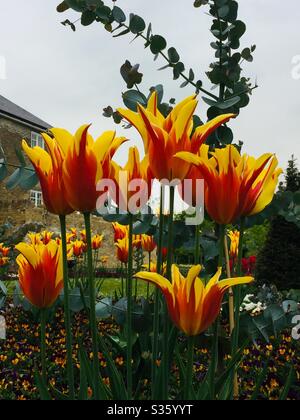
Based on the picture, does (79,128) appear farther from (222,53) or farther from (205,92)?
(222,53)

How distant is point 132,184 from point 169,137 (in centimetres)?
20

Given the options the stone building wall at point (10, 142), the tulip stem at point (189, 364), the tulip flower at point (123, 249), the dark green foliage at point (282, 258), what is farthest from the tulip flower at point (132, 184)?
the stone building wall at point (10, 142)

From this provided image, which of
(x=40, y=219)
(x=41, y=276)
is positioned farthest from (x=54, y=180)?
(x=40, y=219)

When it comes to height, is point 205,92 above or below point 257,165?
above

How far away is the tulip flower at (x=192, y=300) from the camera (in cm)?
106

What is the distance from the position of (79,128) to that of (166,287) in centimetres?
40

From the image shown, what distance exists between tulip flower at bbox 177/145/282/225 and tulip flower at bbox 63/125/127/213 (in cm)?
21

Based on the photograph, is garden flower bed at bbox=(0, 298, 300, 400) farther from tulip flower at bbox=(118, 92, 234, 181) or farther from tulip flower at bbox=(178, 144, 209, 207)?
tulip flower at bbox=(118, 92, 234, 181)

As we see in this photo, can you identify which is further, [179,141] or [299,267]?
[299,267]

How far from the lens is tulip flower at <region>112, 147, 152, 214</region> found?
4.06 feet

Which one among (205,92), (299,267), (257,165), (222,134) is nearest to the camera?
(257,165)

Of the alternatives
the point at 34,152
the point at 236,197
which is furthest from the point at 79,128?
the point at 236,197

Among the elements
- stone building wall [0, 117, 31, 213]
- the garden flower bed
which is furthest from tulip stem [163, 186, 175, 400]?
stone building wall [0, 117, 31, 213]
